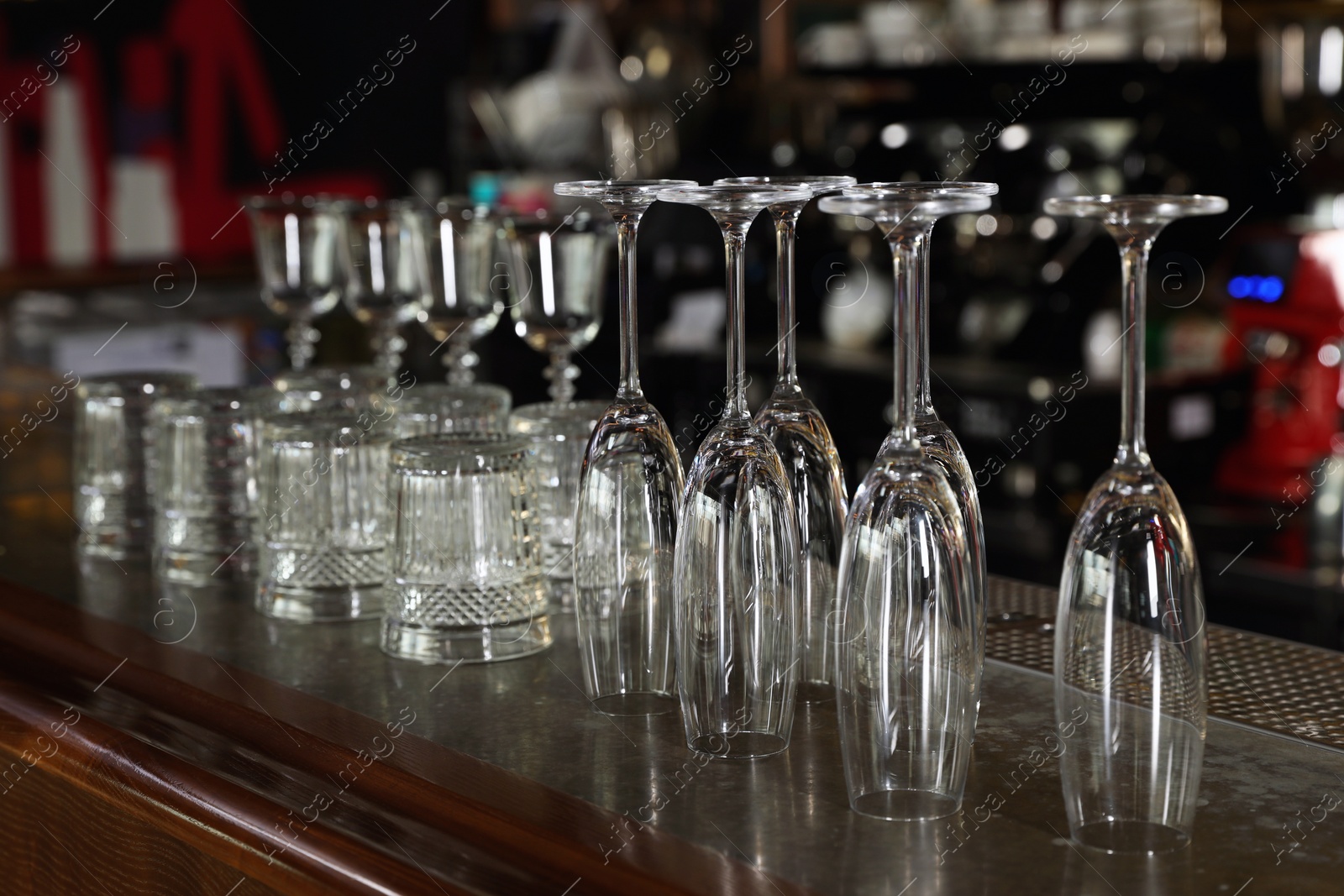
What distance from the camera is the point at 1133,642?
830 mm

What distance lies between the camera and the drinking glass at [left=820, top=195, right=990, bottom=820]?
0.87 meters

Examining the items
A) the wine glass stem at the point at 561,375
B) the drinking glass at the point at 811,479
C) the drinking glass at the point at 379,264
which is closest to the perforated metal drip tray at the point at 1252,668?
the drinking glass at the point at 811,479

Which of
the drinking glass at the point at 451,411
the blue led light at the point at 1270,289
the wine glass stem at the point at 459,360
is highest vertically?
→ the wine glass stem at the point at 459,360

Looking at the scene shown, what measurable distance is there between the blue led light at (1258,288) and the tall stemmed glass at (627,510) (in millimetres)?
2159

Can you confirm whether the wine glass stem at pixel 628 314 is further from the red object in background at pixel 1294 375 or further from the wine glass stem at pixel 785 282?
the red object in background at pixel 1294 375

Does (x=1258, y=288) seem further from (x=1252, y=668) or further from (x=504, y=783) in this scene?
(x=504, y=783)

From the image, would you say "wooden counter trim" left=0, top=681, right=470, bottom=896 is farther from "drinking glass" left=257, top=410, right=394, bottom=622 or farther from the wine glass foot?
the wine glass foot

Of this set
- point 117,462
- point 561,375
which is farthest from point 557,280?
point 117,462

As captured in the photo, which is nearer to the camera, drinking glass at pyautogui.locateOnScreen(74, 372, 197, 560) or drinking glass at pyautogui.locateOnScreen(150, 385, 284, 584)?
drinking glass at pyautogui.locateOnScreen(150, 385, 284, 584)

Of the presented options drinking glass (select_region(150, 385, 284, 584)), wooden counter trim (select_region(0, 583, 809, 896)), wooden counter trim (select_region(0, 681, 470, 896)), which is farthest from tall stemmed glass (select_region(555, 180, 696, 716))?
drinking glass (select_region(150, 385, 284, 584))

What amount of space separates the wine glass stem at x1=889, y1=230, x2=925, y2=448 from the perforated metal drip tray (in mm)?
368

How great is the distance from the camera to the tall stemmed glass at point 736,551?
0.96m

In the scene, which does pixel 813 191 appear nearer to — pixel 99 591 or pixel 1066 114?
pixel 99 591

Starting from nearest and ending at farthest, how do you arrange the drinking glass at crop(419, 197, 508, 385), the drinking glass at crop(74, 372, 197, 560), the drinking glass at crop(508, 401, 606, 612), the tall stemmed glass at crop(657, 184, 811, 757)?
the tall stemmed glass at crop(657, 184, 811, 757) → the drinking glass at crop(508, 401, 606, 612) → the drinking glass at crop(419, 197, 508, 385) → the drinking glass at crop(74, 372, 197, 560)
